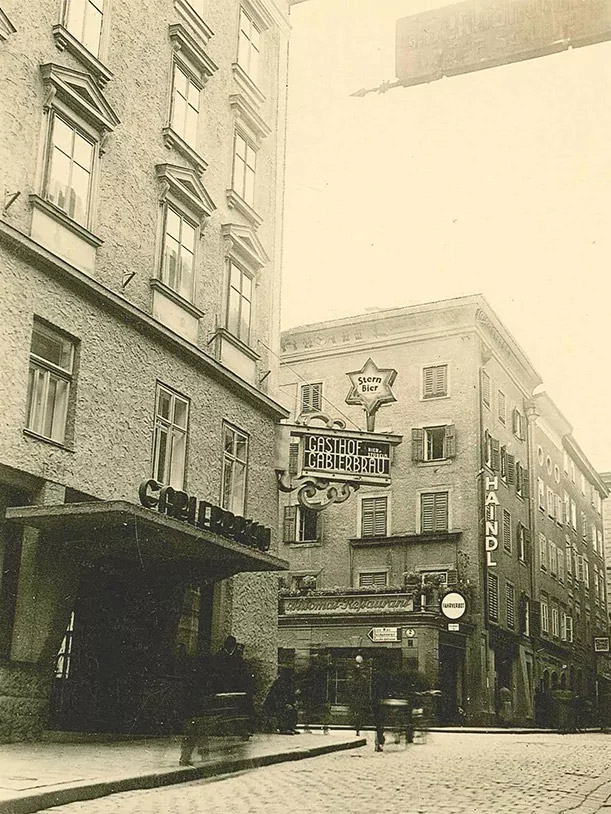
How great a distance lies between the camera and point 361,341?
114 ft

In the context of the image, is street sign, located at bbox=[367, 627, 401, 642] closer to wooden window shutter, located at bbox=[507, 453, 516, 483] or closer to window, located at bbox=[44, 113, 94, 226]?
wooden window shutter, located at bbox=[507, 453, 516, 483]

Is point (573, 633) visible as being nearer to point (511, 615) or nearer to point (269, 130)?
point (511, 615)

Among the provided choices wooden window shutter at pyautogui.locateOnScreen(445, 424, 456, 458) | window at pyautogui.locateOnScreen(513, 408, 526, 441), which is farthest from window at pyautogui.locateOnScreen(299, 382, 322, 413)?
window at pyautogui.locateOnScreen(513, 408, 526, 441)

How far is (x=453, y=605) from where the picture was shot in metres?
30.6

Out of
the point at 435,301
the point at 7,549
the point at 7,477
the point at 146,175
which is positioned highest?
the point at 435,301

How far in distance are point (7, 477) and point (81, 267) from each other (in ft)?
10.5

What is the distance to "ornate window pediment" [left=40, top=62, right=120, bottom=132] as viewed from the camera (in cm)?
1331

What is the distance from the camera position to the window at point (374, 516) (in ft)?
119

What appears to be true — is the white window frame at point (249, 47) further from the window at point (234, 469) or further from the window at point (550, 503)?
the window at point (550, 503)

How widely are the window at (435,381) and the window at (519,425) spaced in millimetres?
4885

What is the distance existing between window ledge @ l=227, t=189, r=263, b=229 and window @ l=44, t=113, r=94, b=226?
181 inches

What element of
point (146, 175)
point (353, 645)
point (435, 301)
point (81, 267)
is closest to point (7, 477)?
point (81, 267)

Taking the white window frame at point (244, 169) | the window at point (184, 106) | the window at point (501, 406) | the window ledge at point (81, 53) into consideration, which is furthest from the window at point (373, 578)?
the window ledge at point (81, 53)

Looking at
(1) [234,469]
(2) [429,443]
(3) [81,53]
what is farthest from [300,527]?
(3) [81,53]
